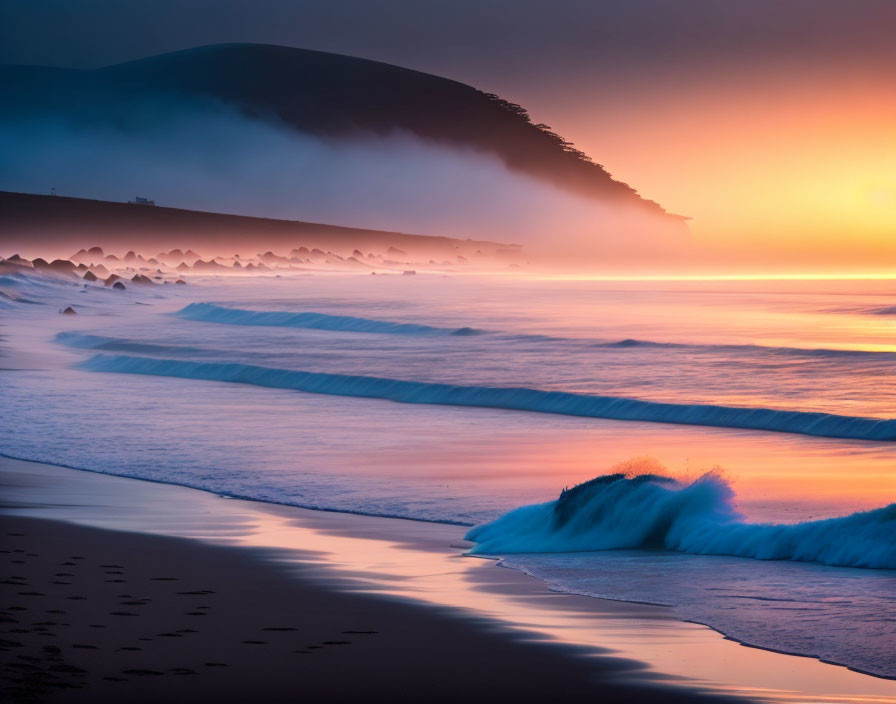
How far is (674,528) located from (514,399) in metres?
7.15

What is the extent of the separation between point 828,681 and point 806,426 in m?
7.57

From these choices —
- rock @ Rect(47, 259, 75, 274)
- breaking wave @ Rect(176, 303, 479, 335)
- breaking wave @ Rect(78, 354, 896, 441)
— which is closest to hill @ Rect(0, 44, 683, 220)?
rock @ Rect(47, 259, 75, 274)

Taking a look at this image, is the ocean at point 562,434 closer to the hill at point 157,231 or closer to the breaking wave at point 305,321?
the breaking wave at point 305,321

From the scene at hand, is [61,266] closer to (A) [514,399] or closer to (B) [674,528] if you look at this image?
(A) [514,399]

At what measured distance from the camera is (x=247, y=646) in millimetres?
4586

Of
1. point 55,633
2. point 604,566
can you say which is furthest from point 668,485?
point 55,633

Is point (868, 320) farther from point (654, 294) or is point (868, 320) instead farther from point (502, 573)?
point (502, 573)

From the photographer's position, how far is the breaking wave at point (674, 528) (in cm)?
622

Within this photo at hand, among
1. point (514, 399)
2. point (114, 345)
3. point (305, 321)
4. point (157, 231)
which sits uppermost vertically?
point (157, 231)

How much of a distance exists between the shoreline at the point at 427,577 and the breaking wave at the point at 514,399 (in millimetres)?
5331

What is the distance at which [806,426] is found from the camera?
1167cm

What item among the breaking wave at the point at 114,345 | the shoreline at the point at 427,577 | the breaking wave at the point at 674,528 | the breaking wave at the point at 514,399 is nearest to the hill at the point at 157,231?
the breaking wave at the point at 114,345

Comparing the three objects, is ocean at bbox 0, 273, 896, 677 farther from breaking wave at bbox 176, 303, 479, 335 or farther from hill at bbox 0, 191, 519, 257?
hill at bbox 0, 191, 519, 257

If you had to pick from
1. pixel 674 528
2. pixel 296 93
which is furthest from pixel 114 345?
pixel 296 93
